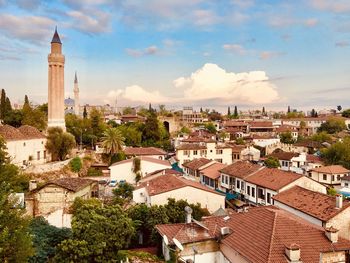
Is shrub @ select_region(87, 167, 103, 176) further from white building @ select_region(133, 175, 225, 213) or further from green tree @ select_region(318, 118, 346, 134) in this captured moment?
green tree @ select_region(318, 118, 346, 134)

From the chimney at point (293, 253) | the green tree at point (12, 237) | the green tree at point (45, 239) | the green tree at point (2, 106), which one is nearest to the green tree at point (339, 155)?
the chimney at point (293, 253)

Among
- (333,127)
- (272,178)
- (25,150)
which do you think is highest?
(333,127)

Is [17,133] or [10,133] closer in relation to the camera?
[10,133]

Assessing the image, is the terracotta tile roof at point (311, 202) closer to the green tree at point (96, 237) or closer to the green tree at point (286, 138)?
the green tree at point (96, 237)

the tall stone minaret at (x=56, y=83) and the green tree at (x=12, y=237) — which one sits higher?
the tall stone minaret at (x=56, y=83)

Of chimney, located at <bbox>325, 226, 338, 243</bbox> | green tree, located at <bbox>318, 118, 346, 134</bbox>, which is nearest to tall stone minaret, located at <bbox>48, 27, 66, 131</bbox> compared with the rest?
chimney, located at <bbox>325, 226, 338, 243</bbox>

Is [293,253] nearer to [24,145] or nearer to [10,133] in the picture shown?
[10,133]

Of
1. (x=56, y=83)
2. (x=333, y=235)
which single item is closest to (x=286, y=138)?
(x=56, y=83)
